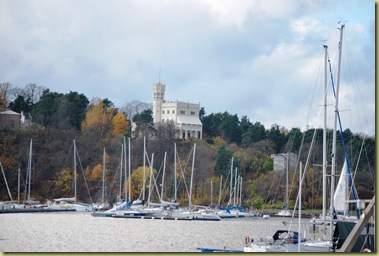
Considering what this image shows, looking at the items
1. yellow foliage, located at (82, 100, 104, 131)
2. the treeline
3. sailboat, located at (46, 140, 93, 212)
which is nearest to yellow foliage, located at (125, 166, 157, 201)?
the treeline

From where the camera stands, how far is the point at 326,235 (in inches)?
791

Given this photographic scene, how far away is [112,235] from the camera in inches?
1259

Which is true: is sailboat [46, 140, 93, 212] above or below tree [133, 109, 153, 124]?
below

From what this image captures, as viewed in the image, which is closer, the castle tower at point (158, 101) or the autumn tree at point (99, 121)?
the autumn tree at point (99, 121)

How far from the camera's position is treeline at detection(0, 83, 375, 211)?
59.0 metres

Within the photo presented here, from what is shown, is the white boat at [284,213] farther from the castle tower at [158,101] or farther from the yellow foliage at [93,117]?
the castle tower at [158,101]

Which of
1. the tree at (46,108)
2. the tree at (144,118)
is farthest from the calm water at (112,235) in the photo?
the tree at (144,118)

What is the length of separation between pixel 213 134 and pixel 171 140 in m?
13.3

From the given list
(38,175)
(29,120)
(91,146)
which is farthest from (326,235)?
(29,120)

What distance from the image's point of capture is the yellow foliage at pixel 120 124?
2921 inches

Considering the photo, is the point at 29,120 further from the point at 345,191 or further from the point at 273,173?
the point at 345,191

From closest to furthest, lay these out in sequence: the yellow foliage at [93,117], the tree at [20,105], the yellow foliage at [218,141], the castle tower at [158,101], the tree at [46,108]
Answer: the tree at [46,108] < the yellow foliage at [93,117] < the tree at [20,105] < the yellow foliage at [218,141] < the castle tower at [158,101]

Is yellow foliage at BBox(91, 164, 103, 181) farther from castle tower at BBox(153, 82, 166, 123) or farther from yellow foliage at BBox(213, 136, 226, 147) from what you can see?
castle tower at BBox(153, 82, 166, 123)

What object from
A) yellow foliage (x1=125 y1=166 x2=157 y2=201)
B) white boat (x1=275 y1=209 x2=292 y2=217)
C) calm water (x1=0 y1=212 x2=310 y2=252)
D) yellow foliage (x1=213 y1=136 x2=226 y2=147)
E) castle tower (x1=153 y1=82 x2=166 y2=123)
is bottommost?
calm water (x1=0 y1=212 x2=310 y2=252)
